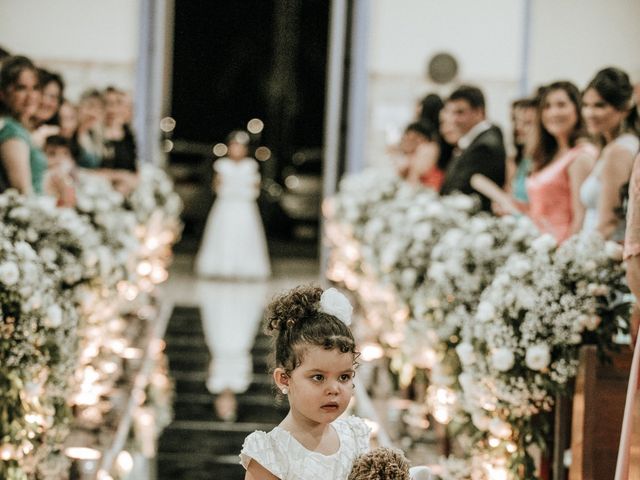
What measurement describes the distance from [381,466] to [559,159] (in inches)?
140

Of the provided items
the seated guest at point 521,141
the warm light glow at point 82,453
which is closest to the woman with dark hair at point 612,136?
the seated guest at point 521,141

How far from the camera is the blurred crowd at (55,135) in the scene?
5379 millimetres

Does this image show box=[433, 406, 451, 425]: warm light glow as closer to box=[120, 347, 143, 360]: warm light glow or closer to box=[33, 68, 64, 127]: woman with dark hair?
box=[33, 68, 64, 127]: woman with dark hair

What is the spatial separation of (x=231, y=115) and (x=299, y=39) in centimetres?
187

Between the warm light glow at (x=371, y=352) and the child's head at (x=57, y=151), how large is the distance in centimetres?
271

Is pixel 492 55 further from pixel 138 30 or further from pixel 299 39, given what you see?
pixel 299 39

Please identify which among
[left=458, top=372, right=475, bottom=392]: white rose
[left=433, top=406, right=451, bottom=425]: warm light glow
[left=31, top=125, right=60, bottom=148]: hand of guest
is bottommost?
[left=433, top=406, right=451, bottom=425]: warm light glow

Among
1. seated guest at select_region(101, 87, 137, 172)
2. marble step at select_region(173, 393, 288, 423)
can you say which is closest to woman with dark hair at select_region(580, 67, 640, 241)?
marble step at select_region(173, 393, 288, 423)

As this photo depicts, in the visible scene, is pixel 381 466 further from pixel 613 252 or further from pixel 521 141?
pixel 521 141

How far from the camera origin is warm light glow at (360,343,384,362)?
8.38 m

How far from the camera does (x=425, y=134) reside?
27.9 feet

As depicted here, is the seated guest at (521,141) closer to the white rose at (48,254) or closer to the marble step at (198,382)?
the marble step at (198,382)

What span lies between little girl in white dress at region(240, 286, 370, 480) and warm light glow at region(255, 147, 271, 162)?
50.5ft

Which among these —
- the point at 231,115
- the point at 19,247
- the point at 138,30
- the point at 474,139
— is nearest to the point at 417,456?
the point at 474,139
